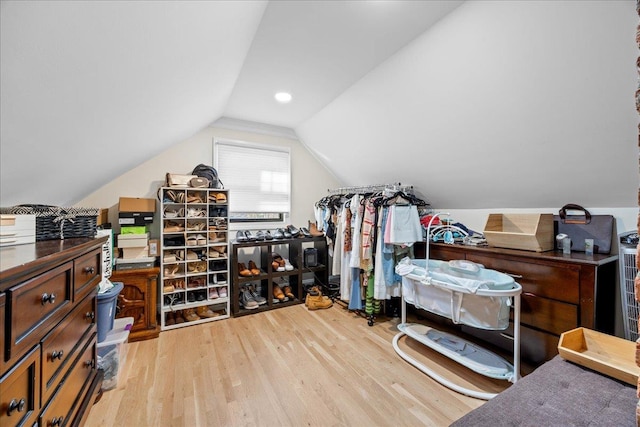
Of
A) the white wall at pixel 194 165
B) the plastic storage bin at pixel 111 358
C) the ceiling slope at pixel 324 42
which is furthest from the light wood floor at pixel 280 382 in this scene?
the ceiling slope at pixel 324 42

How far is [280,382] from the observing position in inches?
68.5

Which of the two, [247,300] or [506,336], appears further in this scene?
[247,300]

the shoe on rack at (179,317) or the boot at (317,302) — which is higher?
the boot at (317,302)

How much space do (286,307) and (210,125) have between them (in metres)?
2.44

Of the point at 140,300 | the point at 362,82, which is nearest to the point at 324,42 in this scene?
the point at 362,82

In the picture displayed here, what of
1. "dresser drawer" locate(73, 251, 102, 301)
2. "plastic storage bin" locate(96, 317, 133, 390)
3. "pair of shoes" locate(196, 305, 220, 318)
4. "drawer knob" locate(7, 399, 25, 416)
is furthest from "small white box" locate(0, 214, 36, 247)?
"pair of shoes" locate(196, 305, 220, 318)

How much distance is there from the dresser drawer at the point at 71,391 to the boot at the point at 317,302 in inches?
76.8

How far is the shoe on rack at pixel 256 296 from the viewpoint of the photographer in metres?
2.97

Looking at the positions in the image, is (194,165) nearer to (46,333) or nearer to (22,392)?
(46,333)

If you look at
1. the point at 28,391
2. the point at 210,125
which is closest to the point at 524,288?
the point at 28,391

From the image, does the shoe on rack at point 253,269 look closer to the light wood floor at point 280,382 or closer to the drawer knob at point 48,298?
the light wood floor at point 280,382

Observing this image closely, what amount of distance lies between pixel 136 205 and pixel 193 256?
0.74m

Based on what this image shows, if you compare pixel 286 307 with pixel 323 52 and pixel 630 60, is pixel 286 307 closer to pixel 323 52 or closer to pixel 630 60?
pixel 323 52

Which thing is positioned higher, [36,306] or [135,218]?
[135,218]
